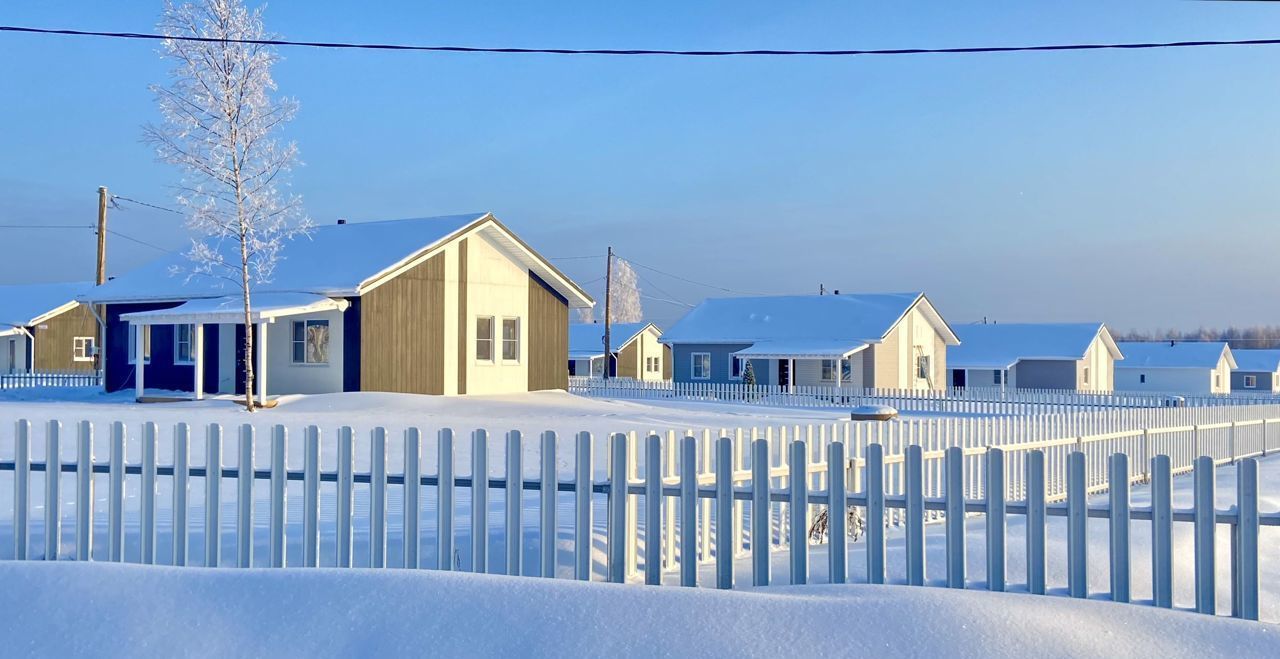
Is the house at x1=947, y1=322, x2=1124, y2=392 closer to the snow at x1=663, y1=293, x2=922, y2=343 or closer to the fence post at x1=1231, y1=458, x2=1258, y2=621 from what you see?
the snow at x1=663, y1=293, x2=922, y2=343

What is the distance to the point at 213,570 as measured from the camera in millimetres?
5969

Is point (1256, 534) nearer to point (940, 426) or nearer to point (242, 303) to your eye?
point (940, 426)

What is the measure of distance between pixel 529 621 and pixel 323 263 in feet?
85.6

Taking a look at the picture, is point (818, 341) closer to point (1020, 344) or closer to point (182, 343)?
point (1020, 344)

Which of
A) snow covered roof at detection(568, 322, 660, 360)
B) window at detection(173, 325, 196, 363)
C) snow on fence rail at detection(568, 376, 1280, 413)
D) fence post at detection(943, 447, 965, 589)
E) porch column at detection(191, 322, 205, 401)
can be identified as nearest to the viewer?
fence post at detection(943, 447, 965, 589)

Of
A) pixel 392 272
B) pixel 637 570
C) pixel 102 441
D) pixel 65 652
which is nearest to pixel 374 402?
pixel 392 272

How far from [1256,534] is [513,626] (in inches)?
159

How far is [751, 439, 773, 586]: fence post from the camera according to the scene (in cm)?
666

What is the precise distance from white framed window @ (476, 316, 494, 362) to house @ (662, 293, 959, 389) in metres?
17.8

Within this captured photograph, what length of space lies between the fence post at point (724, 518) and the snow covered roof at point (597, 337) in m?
64.4

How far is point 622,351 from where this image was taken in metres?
72.8

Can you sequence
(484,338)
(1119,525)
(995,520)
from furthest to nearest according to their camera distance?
(484,338) → (995,520) → (1119,525)

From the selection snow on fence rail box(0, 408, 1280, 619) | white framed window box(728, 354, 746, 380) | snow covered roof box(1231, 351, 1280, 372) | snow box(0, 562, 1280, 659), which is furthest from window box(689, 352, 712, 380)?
snow covered roof box(1231, 351, 1280, 372)

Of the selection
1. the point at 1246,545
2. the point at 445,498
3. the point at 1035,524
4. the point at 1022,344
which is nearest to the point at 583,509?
the point at 445,498
